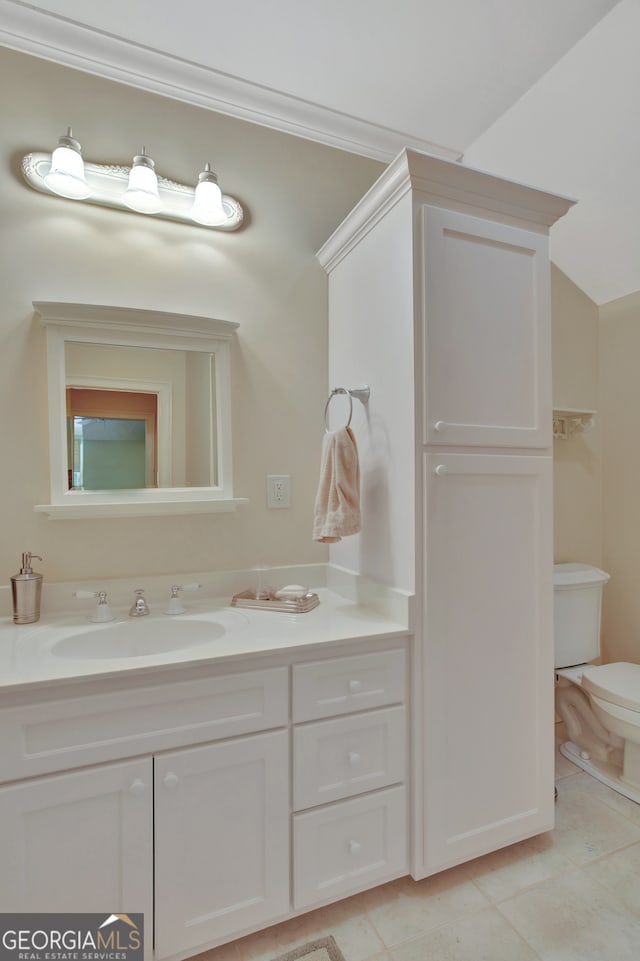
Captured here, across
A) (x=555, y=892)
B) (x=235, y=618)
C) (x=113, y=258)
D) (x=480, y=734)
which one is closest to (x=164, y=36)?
(x=113, y=258)

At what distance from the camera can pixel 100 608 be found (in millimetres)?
1438

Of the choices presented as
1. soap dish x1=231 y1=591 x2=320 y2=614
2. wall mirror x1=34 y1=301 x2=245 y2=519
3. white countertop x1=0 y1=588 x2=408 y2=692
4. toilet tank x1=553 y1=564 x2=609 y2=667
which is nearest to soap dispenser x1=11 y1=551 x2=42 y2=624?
white countertop x1=0 y1=588 x2=408 y2=692

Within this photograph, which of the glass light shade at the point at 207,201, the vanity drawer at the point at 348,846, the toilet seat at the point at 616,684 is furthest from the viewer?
the toilet seat at the point at 616,684

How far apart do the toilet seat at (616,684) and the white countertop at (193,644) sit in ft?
3.42

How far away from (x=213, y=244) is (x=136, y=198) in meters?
0.28

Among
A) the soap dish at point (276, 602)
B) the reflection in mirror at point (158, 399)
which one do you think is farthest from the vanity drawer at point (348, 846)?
the reflection in mirror at point (158, 399)

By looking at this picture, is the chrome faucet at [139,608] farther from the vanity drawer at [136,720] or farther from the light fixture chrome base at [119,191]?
the light fixture chrome base at [119,191]

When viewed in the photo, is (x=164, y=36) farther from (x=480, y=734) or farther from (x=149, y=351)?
(x=480, y=734)

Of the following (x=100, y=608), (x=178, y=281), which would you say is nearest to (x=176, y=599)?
(x=100, y=608)

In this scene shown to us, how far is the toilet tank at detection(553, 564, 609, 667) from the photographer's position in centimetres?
A: 207

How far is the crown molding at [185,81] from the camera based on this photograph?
145 centimetres

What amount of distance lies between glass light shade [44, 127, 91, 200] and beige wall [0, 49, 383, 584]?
0.07m

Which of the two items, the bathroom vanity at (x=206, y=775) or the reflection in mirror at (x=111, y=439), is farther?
the reflection in mirror at (x=111, y=439)

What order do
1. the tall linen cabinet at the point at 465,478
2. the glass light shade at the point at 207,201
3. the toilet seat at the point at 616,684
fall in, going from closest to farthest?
the tall linen cabinet at the point at 465,478 → the glass light shade at the point at 207,201 → the toilet seat at the point at 616,684
